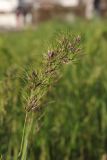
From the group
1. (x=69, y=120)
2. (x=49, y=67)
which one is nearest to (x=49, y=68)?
(x=49, y=67)

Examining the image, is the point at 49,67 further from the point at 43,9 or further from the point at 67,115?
the point at 43,9

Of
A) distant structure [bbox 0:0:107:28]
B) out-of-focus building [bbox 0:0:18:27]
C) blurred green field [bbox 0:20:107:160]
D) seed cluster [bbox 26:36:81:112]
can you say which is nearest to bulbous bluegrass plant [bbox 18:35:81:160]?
seed cluster [bbox 26:36:81:112]

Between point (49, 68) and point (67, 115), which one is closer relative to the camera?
point (49, 68)

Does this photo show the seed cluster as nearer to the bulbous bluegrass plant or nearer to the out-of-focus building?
the bulbous bluegrass plant

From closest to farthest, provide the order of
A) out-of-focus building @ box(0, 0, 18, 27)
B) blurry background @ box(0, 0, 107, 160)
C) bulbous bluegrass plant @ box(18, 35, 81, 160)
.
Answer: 1. bulbous bluegrass plant @ box(18, 35, 81, 160)
2. blurry background @ box(0, 0, 107, 160)
3. out-of-focus building @ box(0, 0, 18, 27)

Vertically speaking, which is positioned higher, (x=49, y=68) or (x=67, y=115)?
(x=49, y=68)

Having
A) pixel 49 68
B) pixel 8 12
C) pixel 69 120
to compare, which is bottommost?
pixel 8 12

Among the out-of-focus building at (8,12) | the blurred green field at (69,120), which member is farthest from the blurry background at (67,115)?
the out-of-focus building at (8,12)

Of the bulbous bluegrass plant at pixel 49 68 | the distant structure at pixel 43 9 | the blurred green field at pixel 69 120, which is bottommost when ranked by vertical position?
the distant structure at pixel 43 9

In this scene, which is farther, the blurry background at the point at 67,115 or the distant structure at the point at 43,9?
the distant structure at the point at 43,9

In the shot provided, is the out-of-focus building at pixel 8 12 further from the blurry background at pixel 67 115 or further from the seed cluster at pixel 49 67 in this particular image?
the seed cluster at pixel 49 67

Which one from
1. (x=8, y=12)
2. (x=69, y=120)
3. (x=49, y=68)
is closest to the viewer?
(x=49, y=68)

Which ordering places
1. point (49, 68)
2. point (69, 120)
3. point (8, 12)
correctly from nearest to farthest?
point (49, 68), point (69, 120), point (8, 12)
